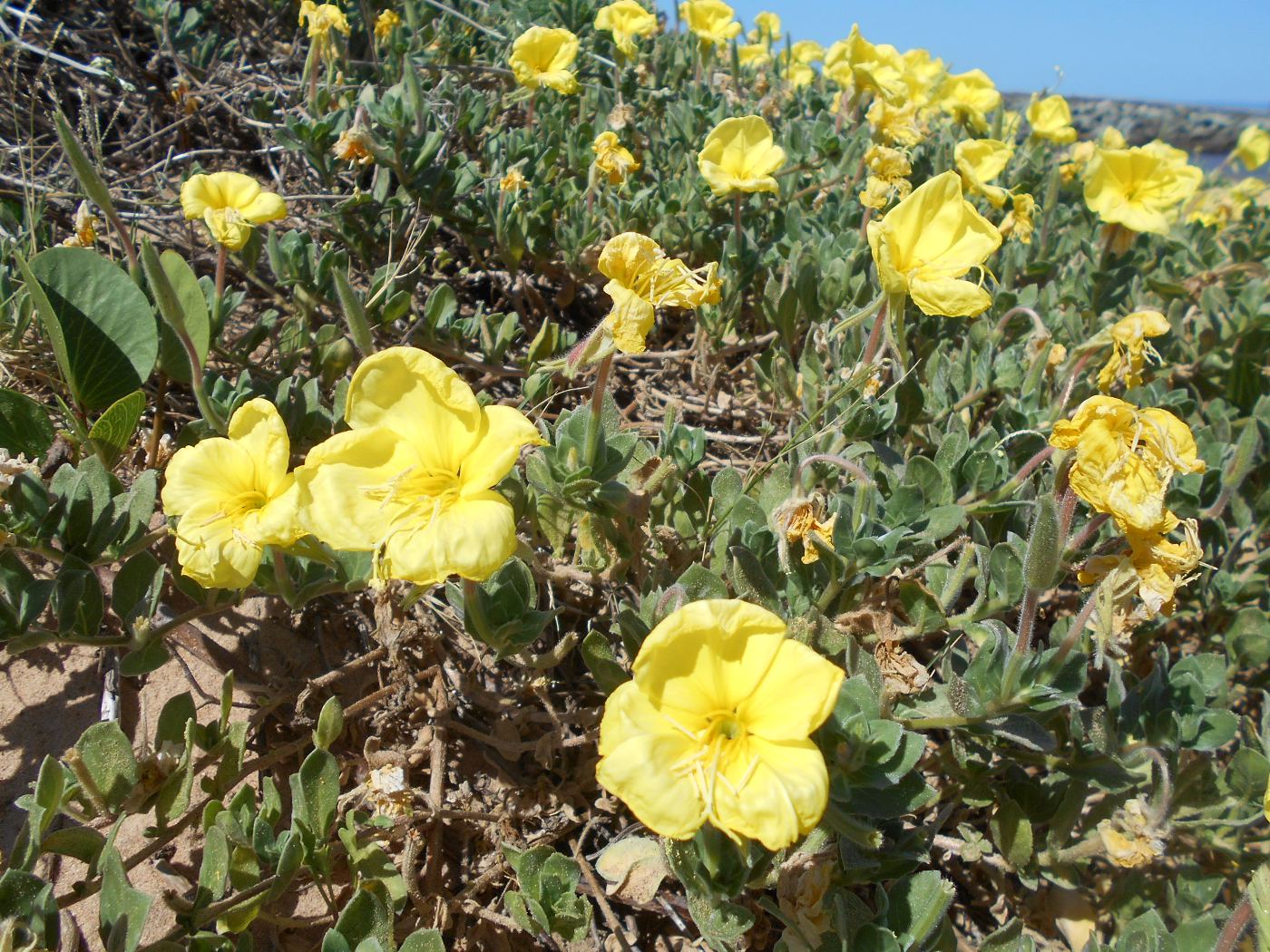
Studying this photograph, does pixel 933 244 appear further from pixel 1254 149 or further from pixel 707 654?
pixel 1254 149

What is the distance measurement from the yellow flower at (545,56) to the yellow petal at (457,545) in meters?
2.68

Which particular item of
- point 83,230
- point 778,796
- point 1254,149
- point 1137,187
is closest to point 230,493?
point 778,796

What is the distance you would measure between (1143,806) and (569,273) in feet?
8.07

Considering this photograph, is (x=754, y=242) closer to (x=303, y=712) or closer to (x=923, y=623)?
(x=923, y=623)

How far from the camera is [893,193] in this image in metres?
3.06

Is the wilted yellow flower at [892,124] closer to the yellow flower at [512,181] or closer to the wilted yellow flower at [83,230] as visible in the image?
the yellow flower at [512,181]

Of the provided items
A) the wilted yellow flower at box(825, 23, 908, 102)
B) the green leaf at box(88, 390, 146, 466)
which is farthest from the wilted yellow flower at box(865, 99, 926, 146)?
the green leaf at box(88, 390, 146, 466)

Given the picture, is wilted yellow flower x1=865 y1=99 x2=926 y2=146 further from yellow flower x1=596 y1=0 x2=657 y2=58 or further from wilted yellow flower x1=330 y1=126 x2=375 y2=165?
wilted yellow flower x1=330 y1=126 x2=375 y2=165

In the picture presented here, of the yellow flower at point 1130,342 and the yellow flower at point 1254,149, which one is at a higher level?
the yellow flower at point 1254,149

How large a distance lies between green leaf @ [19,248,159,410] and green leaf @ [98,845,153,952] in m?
1.19

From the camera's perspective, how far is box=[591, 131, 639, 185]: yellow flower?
10.6 ft

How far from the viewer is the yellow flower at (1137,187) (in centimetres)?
340

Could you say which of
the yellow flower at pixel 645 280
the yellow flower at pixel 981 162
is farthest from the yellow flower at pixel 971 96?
the yellow flower at pixel 645 280

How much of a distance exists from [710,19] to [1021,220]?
6.79 feet
